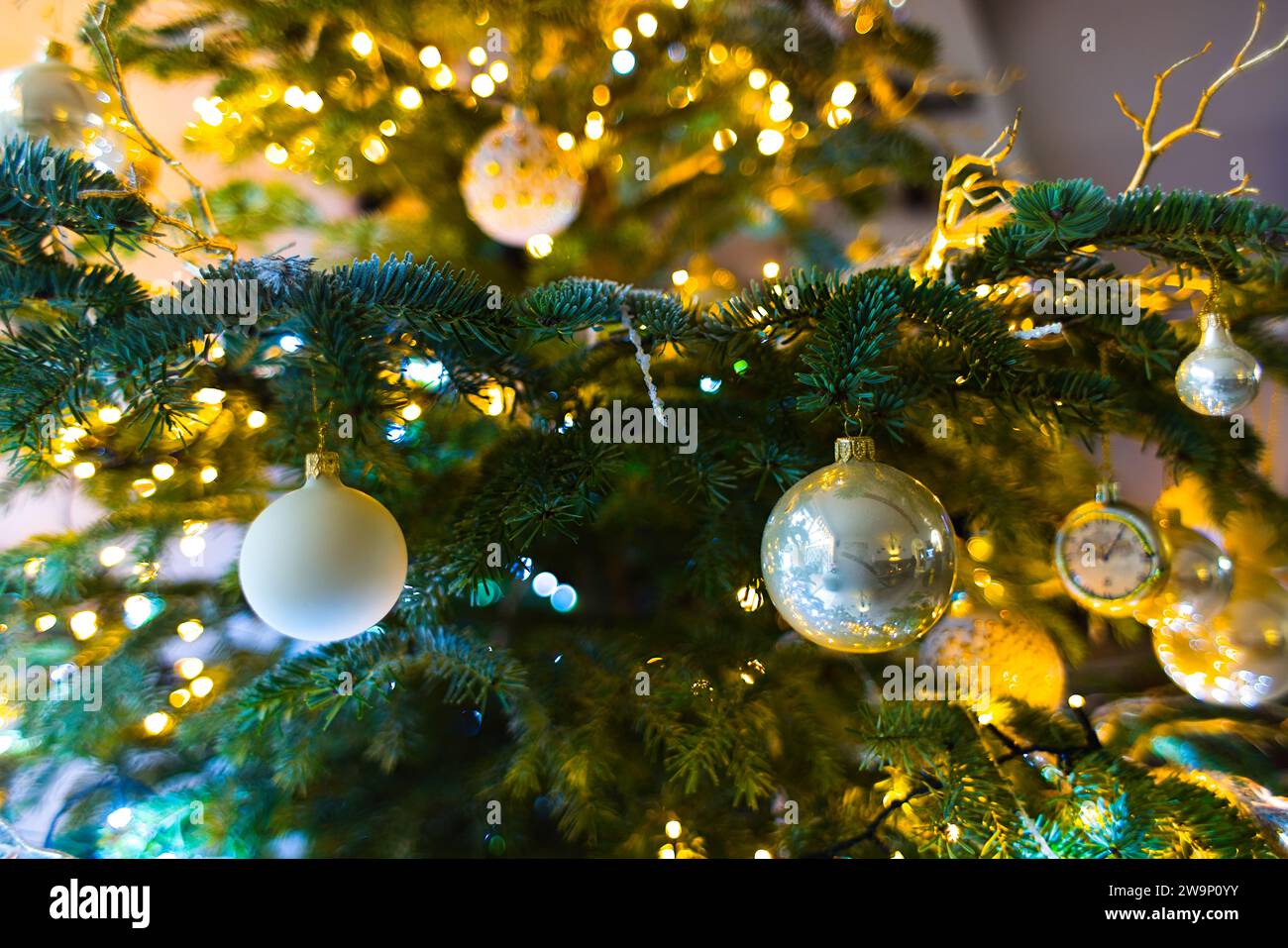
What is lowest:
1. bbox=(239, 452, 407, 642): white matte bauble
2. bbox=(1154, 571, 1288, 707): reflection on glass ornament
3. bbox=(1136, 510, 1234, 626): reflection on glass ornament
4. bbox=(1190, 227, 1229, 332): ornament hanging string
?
bbox=(1154, 571, 1288, 707): reflection on glass ornament

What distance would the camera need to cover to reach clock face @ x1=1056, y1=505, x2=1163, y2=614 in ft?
1.95

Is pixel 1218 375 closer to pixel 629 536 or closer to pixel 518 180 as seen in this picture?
pixel 629 536

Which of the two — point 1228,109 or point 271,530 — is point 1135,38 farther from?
point 271,530

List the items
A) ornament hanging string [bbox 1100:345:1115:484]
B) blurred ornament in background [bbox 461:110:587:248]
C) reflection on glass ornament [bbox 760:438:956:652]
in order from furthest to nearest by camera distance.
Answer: blurred ornament in background [bbox 461:110:587:248] → ornament hanging string [bbox 1100:345:1115:484] → reflection on glass ornament [bbox 760:438:956:652]

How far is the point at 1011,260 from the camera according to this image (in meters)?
0.48

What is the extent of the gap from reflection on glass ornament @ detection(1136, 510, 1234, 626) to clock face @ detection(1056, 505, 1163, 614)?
35 mm

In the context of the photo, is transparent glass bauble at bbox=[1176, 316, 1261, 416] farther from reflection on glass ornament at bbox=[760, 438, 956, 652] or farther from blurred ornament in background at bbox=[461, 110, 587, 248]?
blurred ornament in background at bbox=[461, 110, 587, 248]

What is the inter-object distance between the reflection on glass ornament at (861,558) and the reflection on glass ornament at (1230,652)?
324mm

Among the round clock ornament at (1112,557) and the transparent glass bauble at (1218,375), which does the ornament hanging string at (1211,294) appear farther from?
the round clock ornament at (1112,557)

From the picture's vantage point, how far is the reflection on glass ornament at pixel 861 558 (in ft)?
1.36

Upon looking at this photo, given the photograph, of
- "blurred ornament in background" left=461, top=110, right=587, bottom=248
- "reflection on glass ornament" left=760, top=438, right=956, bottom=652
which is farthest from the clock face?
"blurred ornament in background" left=461, top=110, right=587, bottom=248

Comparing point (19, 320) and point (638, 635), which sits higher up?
point (19, 320)

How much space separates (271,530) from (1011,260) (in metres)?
0.44
